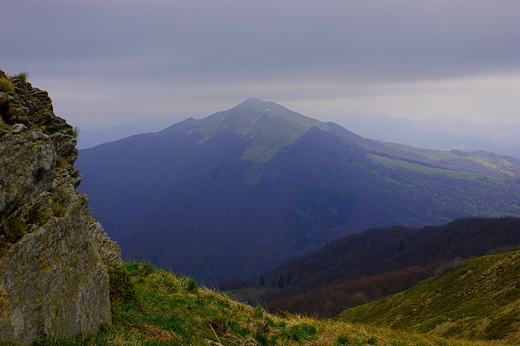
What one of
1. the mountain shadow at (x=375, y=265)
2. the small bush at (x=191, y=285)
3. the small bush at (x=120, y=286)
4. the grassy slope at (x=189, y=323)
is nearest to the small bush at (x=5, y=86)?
the grassy slope at (x=189, y=323)

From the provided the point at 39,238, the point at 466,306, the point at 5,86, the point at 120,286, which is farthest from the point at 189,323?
the point at 466,306

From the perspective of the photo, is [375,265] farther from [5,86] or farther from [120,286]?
[5,86]

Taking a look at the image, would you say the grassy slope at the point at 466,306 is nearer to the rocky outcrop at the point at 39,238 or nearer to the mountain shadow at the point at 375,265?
the rocky outcrop at the point at 39,238

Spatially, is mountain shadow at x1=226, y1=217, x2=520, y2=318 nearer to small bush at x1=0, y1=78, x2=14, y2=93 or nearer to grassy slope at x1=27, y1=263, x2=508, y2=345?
grassy slope at x1=27, y1=263, x2=508, y2=345

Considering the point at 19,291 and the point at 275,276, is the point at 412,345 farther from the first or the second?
→ the point at 275,276

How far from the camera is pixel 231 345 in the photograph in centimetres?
812

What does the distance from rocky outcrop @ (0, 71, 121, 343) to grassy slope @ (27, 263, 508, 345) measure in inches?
18.9

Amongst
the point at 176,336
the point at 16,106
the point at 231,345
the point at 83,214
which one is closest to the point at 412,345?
the point at 231,345

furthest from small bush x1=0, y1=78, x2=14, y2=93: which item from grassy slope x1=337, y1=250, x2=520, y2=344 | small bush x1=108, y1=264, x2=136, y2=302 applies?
grassy slope x1=337, y1=250, x2=520, y2=344

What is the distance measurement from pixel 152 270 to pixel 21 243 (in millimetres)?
9107

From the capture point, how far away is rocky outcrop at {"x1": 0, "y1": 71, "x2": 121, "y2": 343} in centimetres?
505

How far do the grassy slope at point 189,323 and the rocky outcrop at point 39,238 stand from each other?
0.48 meters

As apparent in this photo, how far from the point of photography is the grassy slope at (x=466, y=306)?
23.0 m

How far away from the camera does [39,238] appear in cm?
557
